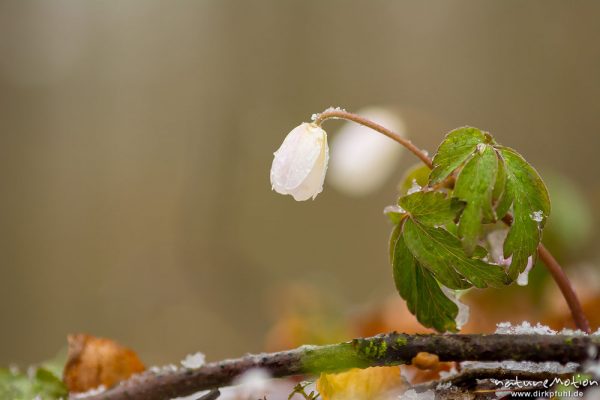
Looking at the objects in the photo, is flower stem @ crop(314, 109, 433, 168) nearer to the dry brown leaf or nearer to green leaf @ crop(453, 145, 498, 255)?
green leaf @ crop(453, 145, 498, 255)

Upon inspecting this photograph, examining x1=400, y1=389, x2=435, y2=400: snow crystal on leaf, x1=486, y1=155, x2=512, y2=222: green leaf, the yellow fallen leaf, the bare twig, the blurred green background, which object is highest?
the blurred green background

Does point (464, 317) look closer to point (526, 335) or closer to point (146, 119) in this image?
point (526, 335)

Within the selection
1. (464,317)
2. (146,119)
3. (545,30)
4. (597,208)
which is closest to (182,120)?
(146,119)

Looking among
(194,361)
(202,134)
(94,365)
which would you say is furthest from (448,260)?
(202,134)

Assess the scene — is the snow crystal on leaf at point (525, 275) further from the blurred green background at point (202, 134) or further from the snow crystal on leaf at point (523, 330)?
the blurred green background at point (202, 134)

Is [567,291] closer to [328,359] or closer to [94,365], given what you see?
[328,359]

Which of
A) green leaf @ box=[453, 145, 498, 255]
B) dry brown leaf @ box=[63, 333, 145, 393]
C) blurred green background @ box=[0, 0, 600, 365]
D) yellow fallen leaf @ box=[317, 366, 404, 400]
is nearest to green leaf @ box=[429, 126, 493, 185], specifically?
green leaf @ box=[453, 145, 498, 255]
